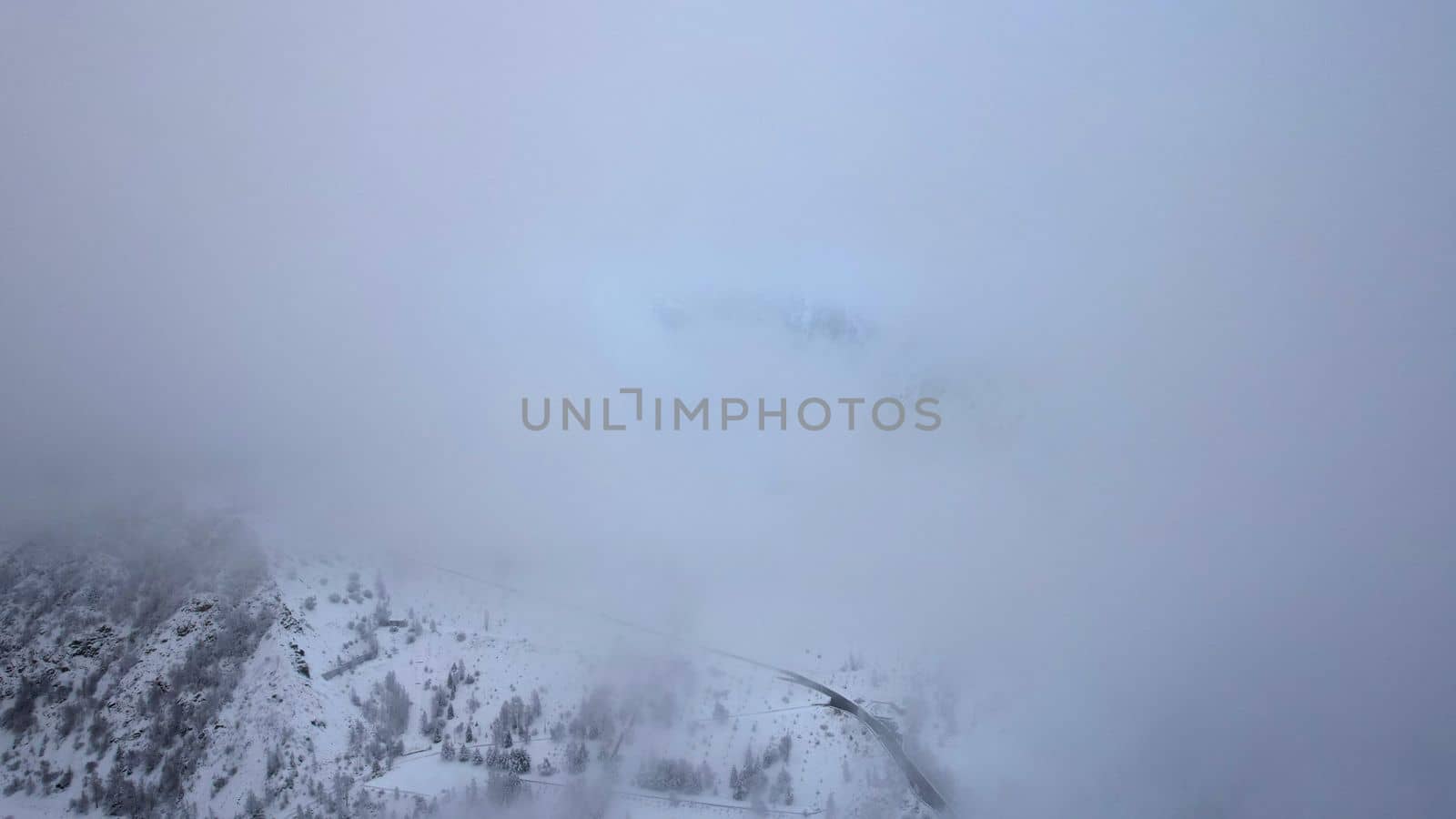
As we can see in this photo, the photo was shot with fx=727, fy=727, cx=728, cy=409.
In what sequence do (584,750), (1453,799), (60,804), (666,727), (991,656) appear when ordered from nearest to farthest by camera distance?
(60,804) < (584,750) < (666,727) < (1453,799) < (991,656)

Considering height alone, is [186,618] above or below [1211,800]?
above

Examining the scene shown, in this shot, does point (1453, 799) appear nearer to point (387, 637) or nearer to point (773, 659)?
point (773, 659)

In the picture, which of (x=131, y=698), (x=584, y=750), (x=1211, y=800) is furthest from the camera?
(x=1211, y=800)

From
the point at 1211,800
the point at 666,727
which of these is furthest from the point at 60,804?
the point at 1211,800

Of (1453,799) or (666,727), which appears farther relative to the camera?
(1453,799)

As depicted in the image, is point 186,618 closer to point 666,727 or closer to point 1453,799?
point 666,727

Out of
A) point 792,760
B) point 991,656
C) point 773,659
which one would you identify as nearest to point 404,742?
point 792,760

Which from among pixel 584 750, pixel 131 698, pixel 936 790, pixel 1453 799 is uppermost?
pixel 131 698
